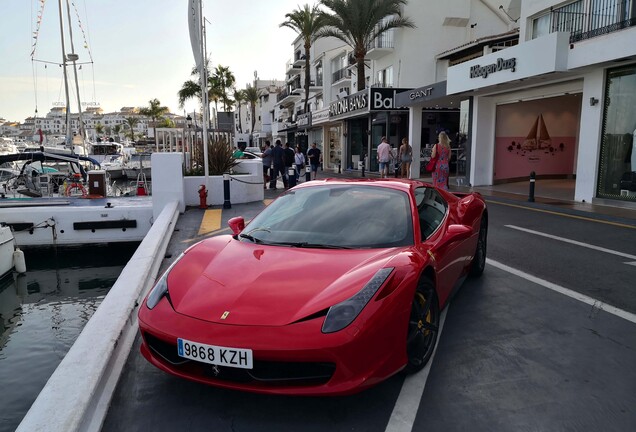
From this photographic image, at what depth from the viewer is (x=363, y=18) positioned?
27.6 metres

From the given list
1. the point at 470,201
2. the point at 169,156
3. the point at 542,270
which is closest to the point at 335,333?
the point at 470,201

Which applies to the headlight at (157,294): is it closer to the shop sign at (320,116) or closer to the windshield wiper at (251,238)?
the windshield wiper at (251,238)

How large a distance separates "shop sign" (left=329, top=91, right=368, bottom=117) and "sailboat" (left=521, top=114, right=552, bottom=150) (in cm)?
872

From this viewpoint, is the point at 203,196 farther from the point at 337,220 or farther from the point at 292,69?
the point at 292,69

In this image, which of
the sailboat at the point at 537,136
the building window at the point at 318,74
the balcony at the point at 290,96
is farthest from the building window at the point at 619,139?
the balcony at the point at 290,96

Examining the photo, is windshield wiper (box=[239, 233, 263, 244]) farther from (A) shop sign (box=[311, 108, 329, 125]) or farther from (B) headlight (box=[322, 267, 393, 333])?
(A) shop sign (box=[311, 108, 329, 125])

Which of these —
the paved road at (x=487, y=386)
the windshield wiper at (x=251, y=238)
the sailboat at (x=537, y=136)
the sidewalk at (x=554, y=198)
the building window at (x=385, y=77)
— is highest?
the building window at (x=385, y=77)

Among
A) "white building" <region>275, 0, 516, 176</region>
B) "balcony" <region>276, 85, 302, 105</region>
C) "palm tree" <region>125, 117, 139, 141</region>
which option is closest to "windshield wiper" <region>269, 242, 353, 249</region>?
"white building" <region>275, 0, 516, 176</region>

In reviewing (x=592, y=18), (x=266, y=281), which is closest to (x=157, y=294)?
(x=266, y=281)

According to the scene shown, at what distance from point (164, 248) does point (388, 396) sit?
17.7 ft

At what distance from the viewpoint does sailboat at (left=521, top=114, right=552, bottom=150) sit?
20297mm

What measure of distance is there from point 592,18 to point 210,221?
12352 mm

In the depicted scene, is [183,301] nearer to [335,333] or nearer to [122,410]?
[122,410]

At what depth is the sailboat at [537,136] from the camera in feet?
66.6
